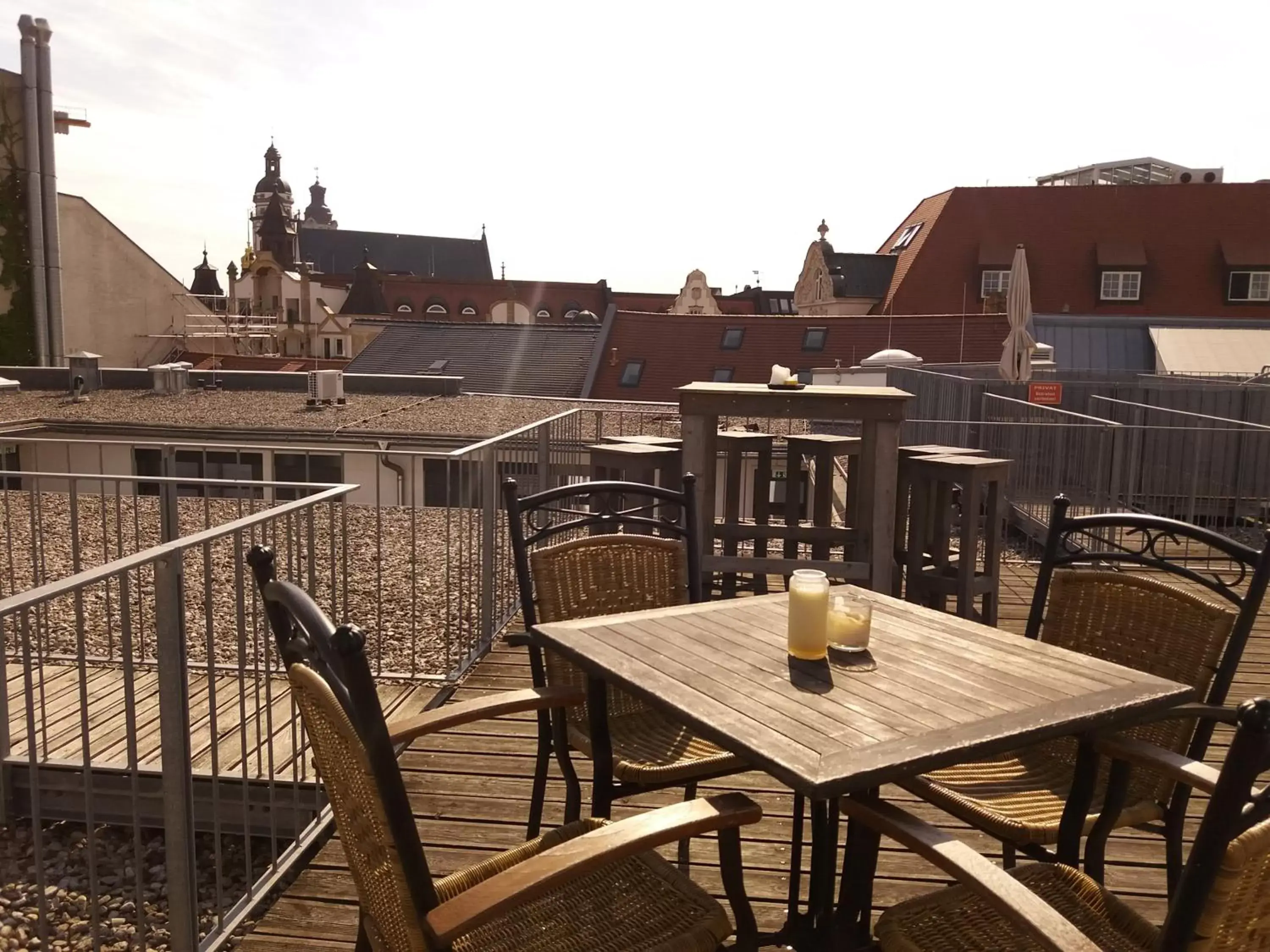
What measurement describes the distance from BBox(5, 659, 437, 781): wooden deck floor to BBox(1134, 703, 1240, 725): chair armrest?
3038mm

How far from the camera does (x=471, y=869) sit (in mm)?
2131

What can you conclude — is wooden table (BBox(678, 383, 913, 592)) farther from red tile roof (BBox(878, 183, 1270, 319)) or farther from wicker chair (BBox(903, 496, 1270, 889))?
red tile roof (BBox(878, 183, 1270, 319))

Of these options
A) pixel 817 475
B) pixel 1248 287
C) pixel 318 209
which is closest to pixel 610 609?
pixel 817 475

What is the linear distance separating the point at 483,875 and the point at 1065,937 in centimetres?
119

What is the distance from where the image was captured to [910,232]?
40469 mm

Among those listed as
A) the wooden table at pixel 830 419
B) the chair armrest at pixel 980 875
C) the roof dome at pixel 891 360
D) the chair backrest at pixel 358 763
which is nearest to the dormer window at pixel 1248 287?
the roof dome at pixel 891 360

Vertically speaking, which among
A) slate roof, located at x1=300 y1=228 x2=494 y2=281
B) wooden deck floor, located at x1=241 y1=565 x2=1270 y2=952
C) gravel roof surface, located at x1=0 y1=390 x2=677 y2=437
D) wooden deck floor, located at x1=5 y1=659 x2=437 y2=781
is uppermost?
slate roof, located at x1=300 y1=228 x2=494 y2=281

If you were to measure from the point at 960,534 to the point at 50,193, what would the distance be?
102ft

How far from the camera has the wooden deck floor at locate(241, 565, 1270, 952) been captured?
278 centimetres

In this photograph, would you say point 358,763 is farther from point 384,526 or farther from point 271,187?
point 271,187

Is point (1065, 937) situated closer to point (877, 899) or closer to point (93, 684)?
point (877, 899)

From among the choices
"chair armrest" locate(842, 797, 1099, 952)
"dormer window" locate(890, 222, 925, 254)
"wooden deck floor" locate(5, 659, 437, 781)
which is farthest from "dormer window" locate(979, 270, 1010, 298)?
"chair armrest" locate(842, 797, 1099, 952)

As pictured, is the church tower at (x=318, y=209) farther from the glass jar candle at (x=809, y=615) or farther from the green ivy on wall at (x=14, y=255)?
the glass jar candle at (x=809, y=615)

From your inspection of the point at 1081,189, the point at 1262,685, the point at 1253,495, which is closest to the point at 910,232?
the point at 1081,189
